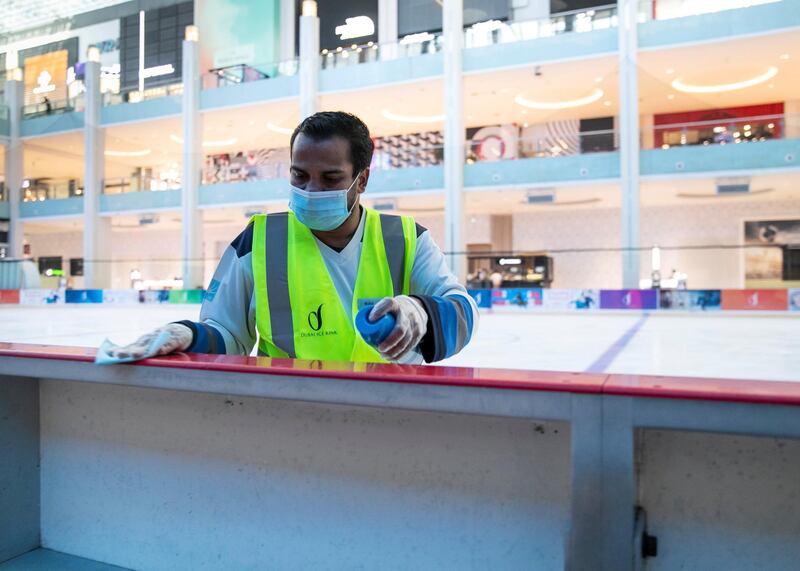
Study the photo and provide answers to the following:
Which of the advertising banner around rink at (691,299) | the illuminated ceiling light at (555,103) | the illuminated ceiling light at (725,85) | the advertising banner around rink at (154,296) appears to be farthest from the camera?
the illuminated ceiling light at (555,103)

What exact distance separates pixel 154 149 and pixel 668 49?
2206 cm

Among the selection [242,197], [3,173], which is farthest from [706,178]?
[3,173]

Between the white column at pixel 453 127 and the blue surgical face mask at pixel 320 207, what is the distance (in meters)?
17.9

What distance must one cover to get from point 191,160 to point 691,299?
17705mm

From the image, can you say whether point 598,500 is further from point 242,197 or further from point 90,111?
point 90,111

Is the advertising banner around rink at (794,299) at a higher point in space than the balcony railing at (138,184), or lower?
lower

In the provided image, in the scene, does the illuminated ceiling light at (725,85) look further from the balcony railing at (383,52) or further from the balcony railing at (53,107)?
the balcony railing at (53,107)

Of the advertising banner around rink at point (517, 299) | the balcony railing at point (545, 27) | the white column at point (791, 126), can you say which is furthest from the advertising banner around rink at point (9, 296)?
the white column at point (791, 126)

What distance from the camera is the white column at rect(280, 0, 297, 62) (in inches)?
Answer: 1050

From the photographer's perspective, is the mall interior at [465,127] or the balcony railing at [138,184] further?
the balcony railing at [138,184]

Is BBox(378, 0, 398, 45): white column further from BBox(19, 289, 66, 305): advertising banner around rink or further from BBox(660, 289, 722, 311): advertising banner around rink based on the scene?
BBox(660, 289, 722, 311): advertising banner around rink

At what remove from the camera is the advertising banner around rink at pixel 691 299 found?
14938 mm

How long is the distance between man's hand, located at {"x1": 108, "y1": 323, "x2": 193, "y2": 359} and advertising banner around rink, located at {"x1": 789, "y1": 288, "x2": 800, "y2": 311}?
51.2 ft

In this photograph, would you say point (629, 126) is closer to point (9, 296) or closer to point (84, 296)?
point (84, 296)
